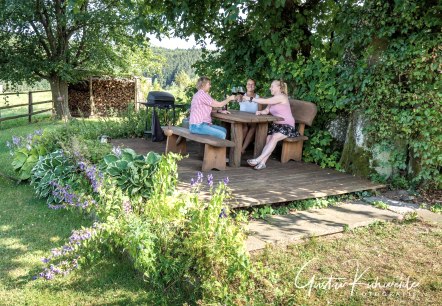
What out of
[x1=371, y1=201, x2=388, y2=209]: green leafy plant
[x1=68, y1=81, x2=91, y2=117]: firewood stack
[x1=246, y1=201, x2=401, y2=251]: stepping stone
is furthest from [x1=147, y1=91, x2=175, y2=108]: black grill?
[x1=68, y1=81, x2=91, y2=117]: firewood stack

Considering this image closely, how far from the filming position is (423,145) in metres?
5.55

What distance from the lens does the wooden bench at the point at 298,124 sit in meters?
6.86

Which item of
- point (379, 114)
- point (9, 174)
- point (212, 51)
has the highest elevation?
point (212, 51)

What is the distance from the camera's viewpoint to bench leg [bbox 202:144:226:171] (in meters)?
5.94

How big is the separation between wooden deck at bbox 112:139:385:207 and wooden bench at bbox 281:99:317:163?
0.49 feet

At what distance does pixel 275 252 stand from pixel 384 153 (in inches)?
118

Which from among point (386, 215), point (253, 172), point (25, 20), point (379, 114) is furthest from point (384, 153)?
point (25, 20)

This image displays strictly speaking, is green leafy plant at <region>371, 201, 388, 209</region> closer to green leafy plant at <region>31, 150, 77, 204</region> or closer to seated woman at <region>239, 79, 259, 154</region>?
seated woman at <region>239, 79, 259, 154</region>

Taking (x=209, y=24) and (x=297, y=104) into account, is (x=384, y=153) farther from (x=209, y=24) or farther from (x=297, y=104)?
(x=209, y=24)

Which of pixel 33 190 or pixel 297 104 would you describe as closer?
pixel 33 190

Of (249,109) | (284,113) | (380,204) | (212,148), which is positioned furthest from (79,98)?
(380,204)

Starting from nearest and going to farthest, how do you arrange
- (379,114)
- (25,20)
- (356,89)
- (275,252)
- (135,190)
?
(275,252), (135,190), (379,114), (356,89), (25,20)

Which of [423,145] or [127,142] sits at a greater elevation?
[423,145]

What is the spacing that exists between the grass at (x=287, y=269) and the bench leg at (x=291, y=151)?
248cm
